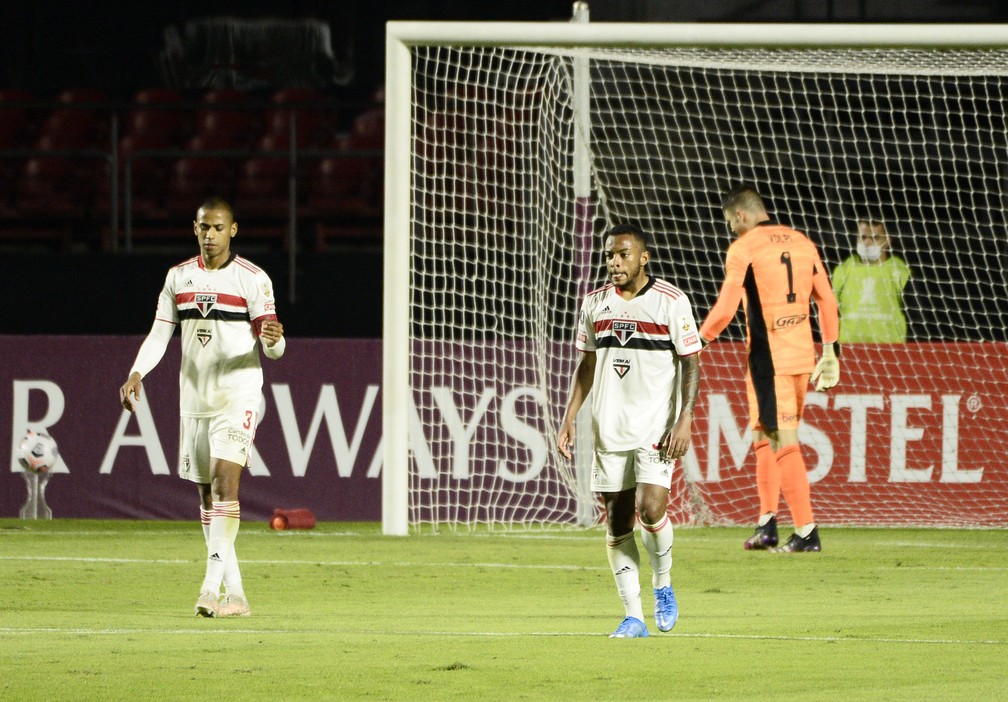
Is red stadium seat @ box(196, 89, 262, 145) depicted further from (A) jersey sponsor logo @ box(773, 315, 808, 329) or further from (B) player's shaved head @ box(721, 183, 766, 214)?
(A) jersey sponsor logo @ box(773, 315, 808, 329)

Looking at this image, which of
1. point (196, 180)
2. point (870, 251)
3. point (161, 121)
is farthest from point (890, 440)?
point (161, 121)

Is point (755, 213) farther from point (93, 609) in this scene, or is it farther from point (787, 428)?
point (93, 609)

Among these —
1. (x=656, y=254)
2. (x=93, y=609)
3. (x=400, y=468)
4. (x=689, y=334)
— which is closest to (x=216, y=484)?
(x=93, y=609)

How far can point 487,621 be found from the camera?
743 centimetres

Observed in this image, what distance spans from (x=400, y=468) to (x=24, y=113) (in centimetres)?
795

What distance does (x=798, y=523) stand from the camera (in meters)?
10.3

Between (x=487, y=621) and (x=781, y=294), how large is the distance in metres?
3.78

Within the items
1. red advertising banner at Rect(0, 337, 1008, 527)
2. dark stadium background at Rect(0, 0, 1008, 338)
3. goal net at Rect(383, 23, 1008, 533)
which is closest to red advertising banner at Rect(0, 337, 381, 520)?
red advertising banner at Rect(0, 337, 1008, 527)

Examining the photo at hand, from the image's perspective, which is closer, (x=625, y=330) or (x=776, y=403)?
(x=625, y=330)

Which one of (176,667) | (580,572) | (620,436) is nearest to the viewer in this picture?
(176,667)

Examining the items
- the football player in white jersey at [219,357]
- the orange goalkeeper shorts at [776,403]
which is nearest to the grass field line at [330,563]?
the orange goalkeeper shorts at [776,403]

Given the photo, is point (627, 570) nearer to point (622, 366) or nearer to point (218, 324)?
point (622, 366)

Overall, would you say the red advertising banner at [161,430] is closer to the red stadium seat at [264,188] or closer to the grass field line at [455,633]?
the red stadium seat at [264,188]

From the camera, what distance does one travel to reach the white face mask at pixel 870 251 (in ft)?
38.9
